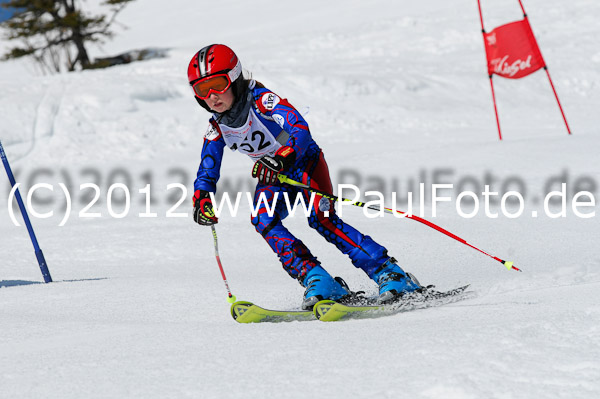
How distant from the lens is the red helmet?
12.6 ft

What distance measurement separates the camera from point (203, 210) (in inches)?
156

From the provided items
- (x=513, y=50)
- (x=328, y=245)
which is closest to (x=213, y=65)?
(x=328, y=245)

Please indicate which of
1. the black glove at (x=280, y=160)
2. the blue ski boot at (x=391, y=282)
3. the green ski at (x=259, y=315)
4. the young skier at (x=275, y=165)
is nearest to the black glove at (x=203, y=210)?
the young skier at (x=275, y=165)

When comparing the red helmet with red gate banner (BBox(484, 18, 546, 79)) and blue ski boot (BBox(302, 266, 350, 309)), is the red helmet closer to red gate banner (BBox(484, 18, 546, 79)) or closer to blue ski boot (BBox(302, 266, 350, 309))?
blue ski boot (BBox(302, 266, 350, 309))

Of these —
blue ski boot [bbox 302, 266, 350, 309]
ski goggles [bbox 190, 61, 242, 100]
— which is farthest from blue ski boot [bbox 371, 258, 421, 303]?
ski goggles [bbox 190, 61, 242, 100]

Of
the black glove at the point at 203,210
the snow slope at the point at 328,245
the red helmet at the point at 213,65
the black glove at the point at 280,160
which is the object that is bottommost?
the snow slope at the point at 328,245

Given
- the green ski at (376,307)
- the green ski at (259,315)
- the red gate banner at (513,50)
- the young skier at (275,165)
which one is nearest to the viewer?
the green ski at (376,307)

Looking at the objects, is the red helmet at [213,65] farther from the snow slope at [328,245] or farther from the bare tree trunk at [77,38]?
the bare tree trunk at [77,38]

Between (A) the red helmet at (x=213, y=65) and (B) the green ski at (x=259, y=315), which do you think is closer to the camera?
(B) the green ski at (x=259, y=315)

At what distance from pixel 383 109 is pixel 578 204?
7331 mm

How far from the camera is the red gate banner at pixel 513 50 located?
34.8 feet

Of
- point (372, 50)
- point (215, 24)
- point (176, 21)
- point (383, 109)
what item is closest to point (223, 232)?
point (383, 109)

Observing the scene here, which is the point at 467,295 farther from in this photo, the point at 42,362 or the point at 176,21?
the point at 176,21

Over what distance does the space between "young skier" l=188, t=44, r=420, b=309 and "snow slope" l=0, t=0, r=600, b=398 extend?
0.53 metres
